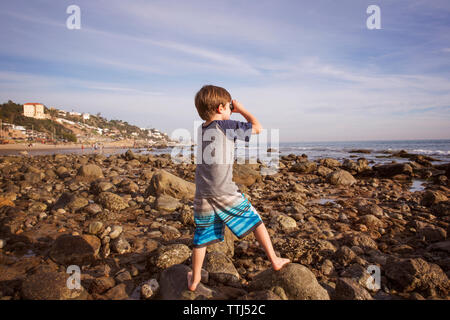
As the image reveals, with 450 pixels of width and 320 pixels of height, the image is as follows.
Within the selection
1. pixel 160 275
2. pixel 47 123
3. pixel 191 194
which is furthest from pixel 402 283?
pixel 47 123

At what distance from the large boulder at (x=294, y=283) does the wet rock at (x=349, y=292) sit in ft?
0.48

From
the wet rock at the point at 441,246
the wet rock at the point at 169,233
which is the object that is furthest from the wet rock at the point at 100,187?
the wet rock at the point at 441,246

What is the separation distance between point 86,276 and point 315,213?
164 inches

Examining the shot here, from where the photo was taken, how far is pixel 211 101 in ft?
7.26

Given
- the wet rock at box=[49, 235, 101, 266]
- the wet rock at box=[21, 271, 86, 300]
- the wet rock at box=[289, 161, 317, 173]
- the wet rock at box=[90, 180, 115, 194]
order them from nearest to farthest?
the wet rock at box=[21, 271, 86, 300] → the wet rock at box=[49, 235, 101, 266] → the wet rock at box=[90, 180, 115, 194] → the wet rock at box=[289, 161, 317, 173]

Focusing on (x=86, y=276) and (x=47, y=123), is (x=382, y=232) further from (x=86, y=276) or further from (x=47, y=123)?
(x=47, y=123)

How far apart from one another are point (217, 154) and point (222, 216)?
0.59 metres

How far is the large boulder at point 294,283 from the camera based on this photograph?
2.11 meters

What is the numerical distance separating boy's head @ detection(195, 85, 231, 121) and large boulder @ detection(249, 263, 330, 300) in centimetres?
163

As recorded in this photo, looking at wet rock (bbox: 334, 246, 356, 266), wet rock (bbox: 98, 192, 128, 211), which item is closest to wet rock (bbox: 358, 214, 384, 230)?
wet rock (bbox: 334, 246, 356, 266)

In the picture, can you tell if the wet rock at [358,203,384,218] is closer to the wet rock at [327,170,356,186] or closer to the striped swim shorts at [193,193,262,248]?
the wet rock at [327,170,356,186]

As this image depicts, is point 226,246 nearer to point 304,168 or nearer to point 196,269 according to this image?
point 196,269

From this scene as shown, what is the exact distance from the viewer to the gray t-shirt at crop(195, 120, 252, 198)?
2195mm

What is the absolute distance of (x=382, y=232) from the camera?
400cm
